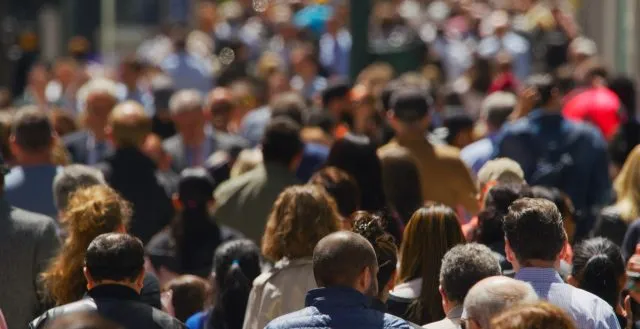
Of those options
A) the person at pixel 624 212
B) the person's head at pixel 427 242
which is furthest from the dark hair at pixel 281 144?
the person's head at pixel 427 242

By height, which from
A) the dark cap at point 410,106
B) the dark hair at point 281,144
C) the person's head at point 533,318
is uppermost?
the person's head at point 533,318

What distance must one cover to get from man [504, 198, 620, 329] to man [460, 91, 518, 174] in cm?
463

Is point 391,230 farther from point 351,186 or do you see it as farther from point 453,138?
point 453,138

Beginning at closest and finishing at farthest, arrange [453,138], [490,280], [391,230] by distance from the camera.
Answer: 1. [490,280]
2. [391,230]
3. [453,138]

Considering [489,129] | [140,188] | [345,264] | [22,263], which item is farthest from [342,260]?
[489,129]

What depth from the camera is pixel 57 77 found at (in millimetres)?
19719

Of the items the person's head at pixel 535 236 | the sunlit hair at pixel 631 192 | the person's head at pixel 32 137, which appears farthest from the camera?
the person's head at pixel 32 137

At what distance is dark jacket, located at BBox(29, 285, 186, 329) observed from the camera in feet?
20.7

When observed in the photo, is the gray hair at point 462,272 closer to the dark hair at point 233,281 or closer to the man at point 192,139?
the dark hair at point 233,281

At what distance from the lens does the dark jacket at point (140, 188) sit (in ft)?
34.1

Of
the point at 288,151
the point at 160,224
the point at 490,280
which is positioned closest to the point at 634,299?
the point at 490,280

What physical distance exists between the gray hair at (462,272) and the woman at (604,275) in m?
0.94

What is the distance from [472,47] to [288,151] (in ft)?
44.8

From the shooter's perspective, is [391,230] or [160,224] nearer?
[391,230]
